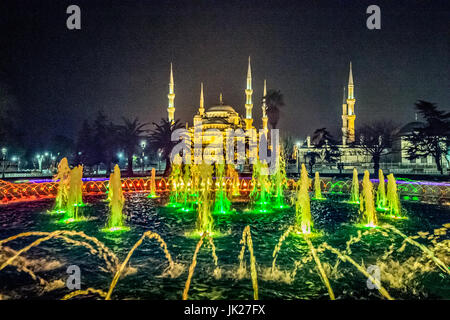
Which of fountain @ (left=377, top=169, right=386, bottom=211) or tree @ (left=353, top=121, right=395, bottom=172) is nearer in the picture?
fountain @ (left=377, top=169, right=386, bottom=211)

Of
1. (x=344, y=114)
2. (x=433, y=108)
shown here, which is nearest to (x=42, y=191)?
(x=433, y=108)

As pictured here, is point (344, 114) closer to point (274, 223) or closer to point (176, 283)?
point (274, 223)

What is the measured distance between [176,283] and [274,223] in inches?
198

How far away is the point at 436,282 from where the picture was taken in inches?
188

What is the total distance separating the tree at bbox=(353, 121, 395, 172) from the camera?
35.3 m

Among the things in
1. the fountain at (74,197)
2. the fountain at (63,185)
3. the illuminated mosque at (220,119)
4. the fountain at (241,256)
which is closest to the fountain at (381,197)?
the fountain at (241,256)

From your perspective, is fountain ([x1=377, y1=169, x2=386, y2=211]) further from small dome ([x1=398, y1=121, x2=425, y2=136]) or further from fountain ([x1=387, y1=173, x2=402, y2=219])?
small dome ([x1=398, y1=121, x2=425, y2=136])

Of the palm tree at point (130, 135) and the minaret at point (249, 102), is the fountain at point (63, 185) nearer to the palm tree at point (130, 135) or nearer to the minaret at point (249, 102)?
the palm tree at point (130, 135)

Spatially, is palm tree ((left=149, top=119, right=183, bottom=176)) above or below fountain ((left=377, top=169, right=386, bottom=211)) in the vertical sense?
above

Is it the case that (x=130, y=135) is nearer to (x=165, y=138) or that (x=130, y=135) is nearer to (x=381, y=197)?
(x=165, y=138)

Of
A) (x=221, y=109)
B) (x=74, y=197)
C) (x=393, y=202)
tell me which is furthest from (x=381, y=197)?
(x=221, y=109)

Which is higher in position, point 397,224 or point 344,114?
point 344,114

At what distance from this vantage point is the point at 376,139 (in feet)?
120

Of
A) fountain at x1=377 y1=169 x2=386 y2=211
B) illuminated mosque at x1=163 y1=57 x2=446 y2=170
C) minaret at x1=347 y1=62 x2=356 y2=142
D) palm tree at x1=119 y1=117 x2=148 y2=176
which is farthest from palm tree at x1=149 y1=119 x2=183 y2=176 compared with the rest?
minaret at x1=347 y1=62 x2=356 y2=142
